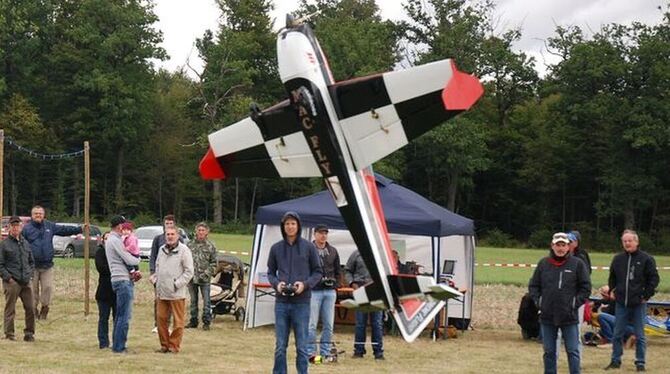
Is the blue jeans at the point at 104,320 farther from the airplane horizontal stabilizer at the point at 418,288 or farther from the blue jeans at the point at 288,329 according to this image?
the airplane horizontal stabilizer at the point at 418,288

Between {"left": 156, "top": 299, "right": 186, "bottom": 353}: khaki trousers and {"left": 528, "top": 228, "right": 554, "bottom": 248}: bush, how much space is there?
35.2m

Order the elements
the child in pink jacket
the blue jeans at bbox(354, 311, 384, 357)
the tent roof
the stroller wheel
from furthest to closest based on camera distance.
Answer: the stroller wheel < the tent roof < the blue jeans at bbox(354, 311, 384, 357) < the child in pink jacket

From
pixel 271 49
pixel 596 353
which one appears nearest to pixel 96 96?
pixel 271 49

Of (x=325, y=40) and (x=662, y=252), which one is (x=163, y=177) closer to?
(x=325, y=40)

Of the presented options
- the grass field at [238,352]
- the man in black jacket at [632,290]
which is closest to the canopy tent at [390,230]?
the grass field at [238,352]

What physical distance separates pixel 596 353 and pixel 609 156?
35.9 metres

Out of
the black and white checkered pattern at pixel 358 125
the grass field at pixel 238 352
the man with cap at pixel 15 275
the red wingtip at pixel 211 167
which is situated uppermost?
the black and white checkered pattern at pixel 358 125

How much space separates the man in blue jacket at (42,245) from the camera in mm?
11922

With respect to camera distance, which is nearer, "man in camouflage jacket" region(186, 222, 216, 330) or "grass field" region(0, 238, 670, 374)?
"grass field" region(0, 238, 670, 374)

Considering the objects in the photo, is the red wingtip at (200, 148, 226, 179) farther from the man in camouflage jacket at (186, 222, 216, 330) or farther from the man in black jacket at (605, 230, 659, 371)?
the man in black jacket at (605, 230, 659, 371)

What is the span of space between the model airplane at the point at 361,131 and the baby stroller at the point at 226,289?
6.10 m

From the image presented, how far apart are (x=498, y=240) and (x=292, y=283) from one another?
122 feet

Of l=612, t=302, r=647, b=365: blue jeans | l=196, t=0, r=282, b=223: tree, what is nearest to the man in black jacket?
l=612, t=302, r=647, b=365: blue jeans

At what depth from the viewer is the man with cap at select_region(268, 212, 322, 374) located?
25.2 ft
